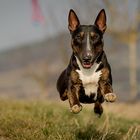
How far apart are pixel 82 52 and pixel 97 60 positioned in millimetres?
299

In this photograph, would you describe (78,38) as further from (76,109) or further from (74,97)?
(76,109)

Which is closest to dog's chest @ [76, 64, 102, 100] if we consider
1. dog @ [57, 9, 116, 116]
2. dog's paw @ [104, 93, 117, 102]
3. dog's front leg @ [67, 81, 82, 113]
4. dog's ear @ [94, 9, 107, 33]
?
dog @ [57, 9, 116, 116]

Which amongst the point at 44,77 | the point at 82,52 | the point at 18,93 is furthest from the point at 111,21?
the point at 82,52

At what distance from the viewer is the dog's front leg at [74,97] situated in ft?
22.4

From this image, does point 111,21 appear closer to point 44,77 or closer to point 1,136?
point 44,77

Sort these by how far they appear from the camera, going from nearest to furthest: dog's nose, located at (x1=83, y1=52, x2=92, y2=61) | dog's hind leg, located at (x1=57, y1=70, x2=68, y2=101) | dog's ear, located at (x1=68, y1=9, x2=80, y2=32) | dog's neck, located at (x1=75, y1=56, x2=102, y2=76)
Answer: dog's nose, located at (x1=83, y1=52, x2=92, y2=61) < dog's neck, located at (x1=75, y1=56, x2=102, y2=76) < dog's ear, located at (x1=68, y1=9, x2=80, y2=32) < dog's hind leg, located at (x1=57, y1=70, x2=68, y2=101)

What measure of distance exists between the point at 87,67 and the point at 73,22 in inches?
26.0

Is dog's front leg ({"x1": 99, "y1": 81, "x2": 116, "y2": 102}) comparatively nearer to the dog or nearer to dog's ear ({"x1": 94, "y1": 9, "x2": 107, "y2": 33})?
the dog

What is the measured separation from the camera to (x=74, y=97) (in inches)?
277

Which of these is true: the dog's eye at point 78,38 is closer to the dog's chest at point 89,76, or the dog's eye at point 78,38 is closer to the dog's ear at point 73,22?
the dog's ear at point 73,22

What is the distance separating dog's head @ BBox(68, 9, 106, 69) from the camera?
6.72 m

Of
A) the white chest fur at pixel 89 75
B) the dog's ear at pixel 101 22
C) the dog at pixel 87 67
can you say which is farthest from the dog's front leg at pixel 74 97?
the dog's ear at pixel 101 22

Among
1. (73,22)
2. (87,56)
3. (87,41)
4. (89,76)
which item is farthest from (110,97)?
(73,22)

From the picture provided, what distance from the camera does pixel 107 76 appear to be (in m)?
7.08
